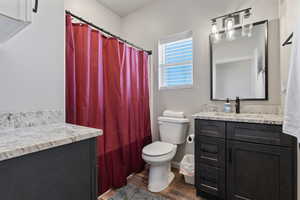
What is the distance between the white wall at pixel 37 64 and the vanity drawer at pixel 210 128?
1.33m

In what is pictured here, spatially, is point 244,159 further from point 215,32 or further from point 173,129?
point 215,32

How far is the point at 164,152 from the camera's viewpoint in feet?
5.68

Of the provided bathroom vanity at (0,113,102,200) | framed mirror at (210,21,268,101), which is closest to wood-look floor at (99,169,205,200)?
bathroom vanity at (0,113,102,200)

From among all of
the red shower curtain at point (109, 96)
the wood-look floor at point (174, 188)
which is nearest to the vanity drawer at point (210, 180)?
the wood-look floor at point (174, 188)

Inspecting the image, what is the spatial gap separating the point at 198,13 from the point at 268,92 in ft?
4.57

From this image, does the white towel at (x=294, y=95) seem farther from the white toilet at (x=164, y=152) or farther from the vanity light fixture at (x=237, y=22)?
the white toilet at (x=164, y=152)

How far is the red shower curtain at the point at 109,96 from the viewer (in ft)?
4.62

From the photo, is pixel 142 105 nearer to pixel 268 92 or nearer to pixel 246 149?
pixel 246 149

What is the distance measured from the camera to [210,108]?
197 cm

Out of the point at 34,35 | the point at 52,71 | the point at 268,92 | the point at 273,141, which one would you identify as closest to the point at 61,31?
the point at 34,35

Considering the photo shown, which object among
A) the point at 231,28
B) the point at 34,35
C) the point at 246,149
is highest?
the point at 231,28

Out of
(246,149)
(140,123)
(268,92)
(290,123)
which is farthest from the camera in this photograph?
(140,123)

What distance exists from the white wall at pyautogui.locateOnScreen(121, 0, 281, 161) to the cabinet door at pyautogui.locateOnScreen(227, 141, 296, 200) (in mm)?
676

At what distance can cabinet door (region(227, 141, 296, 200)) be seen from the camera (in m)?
1.18
